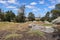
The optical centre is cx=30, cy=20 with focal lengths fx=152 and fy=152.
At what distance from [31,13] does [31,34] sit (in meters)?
33.1

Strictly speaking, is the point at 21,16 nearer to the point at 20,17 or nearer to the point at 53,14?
the point at 20,17

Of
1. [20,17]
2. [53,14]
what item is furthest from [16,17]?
A: [53,14]

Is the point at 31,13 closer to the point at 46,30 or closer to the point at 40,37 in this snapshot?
the point at 46,30

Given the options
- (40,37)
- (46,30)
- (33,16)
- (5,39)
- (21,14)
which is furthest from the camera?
(33,16)

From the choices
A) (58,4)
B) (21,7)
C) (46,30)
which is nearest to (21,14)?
(21,7)

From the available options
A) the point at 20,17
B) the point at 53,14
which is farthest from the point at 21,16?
the point at 53,14

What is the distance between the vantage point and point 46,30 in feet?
42.5

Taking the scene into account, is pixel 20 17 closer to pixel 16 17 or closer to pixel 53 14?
pixel 16 17

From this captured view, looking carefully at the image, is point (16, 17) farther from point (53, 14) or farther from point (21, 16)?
point (53, 14)

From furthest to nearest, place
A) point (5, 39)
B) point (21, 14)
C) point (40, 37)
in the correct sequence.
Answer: point (21, 14) < point (40, 37) < point (5, 39)

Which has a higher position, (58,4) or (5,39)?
(58,4)

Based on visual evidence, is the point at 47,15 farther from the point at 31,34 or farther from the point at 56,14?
the point at 31,34

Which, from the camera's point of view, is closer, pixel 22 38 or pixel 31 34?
pixel 22 38

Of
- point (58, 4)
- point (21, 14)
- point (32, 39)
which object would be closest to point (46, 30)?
point (32, 39)
